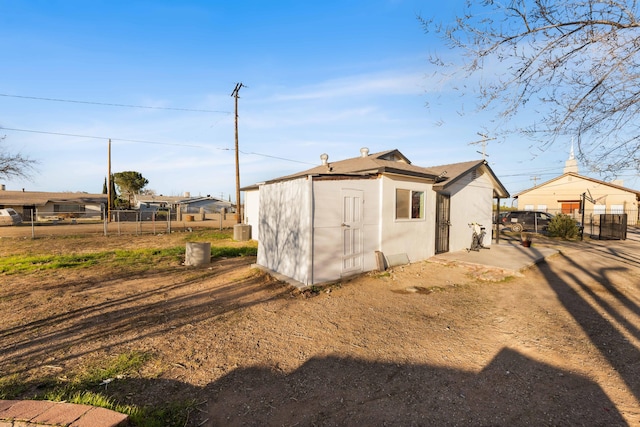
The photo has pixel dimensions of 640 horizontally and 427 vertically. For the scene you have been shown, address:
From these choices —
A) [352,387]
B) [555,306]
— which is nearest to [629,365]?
[555,306]

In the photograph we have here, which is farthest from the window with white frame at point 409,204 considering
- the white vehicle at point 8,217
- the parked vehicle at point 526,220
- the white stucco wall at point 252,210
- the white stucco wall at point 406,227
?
the white vehicle at point 8,217

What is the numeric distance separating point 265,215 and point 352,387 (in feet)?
19.6

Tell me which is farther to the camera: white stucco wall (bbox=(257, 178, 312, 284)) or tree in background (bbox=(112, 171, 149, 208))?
tree in background (bbox=(112, 171, 149, 208))

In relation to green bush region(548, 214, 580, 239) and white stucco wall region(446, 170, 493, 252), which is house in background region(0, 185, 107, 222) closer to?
white stucco wall region(446, 170, 493, 252)

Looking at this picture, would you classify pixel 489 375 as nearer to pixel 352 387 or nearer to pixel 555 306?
pixel 352 387

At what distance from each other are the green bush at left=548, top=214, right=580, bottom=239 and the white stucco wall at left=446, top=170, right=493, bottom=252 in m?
7.44

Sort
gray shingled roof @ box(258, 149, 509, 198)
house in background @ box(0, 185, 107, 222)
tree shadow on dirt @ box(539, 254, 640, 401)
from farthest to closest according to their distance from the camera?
house in background @ box(0, 185, 107, 222) < gray shingled roof @ box(258, 149, 509, 198) < tree shadow on dirt @ box(539, 254, 640, 401)

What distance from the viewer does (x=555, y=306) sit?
5590mm

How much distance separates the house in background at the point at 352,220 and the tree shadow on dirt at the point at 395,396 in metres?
3.40

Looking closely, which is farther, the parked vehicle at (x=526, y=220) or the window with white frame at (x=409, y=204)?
the parked vehicle at (x=526, y=220)

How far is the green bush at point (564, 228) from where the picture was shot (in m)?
16.2

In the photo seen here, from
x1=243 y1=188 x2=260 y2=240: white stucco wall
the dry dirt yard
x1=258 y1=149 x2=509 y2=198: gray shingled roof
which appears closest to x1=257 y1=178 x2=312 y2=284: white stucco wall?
x1=258 y1=149 x2=509 y2=198: gray shingled roof

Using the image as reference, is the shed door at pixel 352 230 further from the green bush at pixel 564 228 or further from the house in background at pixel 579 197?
the house in background at pixel 579 197

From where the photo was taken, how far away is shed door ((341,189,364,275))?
715 cm
